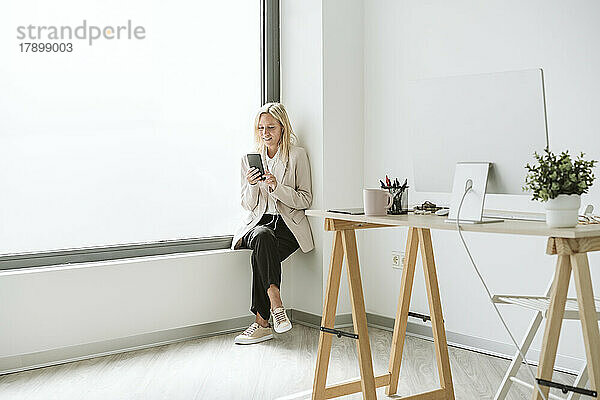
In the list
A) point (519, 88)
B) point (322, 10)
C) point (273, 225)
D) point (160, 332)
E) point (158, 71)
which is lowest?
point (160, 332)

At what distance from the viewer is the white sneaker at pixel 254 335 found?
396 cm

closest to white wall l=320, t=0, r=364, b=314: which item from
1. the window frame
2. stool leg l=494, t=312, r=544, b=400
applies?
the window frame

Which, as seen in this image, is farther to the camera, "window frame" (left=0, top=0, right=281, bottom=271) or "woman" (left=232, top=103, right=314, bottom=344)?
"woman" (left=232, top=103, right=314, bottom=344)

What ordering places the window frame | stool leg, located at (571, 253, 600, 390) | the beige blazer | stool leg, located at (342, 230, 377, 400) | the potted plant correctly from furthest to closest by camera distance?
the beige blazer < the window frame < stool leg, located at (342, 230, 377, 400) < the potted plant < stool leg, located at (571, 253, 600, 390)

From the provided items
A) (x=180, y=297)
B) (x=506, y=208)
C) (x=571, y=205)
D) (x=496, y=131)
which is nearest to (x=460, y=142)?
(x=496, y=131)

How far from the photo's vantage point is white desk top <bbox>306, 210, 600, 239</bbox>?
2.07 m

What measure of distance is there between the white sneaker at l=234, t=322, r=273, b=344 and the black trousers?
0.30 ft

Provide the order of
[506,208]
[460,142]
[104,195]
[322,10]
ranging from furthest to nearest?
[322,10] → [104,195] → [506,208] → [460,142]

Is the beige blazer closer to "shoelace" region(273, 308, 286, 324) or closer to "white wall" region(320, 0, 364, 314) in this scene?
"white wall" region(320, 0, 364, 314)

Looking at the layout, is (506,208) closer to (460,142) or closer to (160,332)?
(460,142)

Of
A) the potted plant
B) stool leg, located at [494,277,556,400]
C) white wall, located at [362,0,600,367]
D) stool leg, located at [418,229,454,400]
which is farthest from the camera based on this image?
white wall, located at [362,0,600,367]

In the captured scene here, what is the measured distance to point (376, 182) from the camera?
4312 mm

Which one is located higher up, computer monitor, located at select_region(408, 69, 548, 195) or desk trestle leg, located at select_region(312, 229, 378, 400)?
computer monitor, located at select_region(408, 69, 548, 195)

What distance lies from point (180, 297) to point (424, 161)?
1.89m
